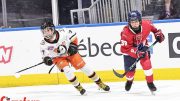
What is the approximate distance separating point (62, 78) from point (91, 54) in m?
0.55

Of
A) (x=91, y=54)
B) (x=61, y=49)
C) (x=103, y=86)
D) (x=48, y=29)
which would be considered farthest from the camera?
(x=91, y=54)

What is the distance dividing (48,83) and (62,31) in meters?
1.51

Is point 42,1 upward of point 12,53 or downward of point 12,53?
upward

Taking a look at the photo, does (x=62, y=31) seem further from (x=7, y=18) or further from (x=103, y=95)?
(x=7, y=18)

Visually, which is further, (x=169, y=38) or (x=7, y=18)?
(x=7, y=18)

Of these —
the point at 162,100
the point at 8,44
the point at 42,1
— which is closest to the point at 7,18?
the point at 42,1

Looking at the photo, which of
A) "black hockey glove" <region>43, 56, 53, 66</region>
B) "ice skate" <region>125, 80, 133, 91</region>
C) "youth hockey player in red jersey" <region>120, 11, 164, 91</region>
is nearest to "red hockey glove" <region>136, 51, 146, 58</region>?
"youth hockey player in red jersey" <region>120, 11, 164, 91</region>

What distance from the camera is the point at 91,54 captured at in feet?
28.7

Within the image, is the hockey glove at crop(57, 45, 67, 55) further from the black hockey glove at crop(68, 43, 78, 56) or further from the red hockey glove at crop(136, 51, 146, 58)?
the red hockey glove at crop(136, 51, 146, 58)

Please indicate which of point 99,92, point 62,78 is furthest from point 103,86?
point 62,78

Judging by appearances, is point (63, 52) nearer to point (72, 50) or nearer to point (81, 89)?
point (72, 50)

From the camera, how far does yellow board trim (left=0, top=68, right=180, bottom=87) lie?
8484 millimetres

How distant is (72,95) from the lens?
300 inches

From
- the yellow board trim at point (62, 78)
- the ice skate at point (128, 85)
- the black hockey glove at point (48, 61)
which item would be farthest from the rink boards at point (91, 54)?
the black hockey glove at point (48, 61)
